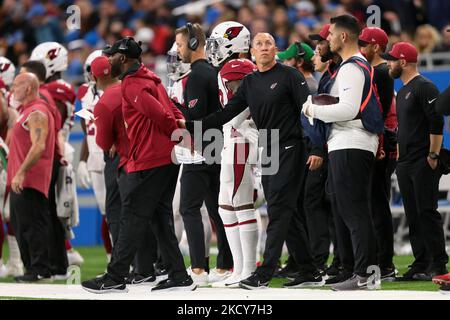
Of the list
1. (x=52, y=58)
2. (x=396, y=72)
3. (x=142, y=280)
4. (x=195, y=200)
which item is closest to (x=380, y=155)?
(x=396, y=72)

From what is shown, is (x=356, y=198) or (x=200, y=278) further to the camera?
(x=200, y=278)

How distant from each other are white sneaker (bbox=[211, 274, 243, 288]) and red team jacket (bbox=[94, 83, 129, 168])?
1.42m

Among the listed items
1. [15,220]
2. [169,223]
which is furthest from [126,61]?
[15,220]

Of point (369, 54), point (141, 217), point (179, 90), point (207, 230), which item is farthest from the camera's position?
point (207, 230)

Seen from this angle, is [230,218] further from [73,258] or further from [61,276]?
[73,258]

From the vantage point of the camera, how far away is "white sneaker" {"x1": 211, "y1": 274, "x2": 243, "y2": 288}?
10150 millimetres

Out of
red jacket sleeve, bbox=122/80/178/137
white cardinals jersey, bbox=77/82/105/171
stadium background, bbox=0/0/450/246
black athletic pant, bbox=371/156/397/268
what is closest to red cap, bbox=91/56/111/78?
red jacket sleeve, bbox=122/80/178/137

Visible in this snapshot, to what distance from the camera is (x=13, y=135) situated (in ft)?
38.4

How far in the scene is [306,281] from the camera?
10109mm

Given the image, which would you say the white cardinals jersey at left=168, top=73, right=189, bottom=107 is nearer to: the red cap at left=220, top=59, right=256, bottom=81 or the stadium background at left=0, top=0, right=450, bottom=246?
the red cap at left=220, top=59, right=256, bottom=81

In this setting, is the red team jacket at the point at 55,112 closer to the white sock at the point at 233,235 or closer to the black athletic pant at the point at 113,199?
the black athletic pant at the point at 113,199

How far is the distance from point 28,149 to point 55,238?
1147 millimetres

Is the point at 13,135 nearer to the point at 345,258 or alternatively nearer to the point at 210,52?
the point at 210,52
